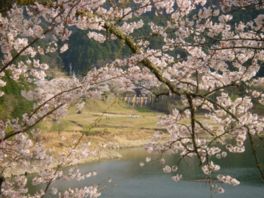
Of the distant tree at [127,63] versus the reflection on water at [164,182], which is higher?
A: the distant tree at [127,63]

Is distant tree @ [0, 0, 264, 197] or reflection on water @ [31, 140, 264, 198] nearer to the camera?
distant tree @ [0, 0, 264, 197]

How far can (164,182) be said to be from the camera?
125ft

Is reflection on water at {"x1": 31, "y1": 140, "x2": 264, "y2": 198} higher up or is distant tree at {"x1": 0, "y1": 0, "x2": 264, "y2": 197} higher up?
distant tree at {"x1": 0, "y1": 0, "x2": 264, "y2": 197}

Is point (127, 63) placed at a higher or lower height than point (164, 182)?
higher

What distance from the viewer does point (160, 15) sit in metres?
5.65

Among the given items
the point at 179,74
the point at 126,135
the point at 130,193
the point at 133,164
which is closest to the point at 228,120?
the point at 179,74

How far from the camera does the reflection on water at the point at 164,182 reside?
33.1 m

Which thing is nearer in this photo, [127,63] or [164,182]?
[127,63]

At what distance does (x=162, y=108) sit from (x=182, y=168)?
3618 inches

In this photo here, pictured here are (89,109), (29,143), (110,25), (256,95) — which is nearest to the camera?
(29,143)

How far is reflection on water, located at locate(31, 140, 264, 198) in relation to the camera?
3306cm

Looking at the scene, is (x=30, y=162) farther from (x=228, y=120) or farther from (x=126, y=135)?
(x=126, y=135)

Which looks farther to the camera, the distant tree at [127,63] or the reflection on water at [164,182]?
the reflection on water at [164,182]

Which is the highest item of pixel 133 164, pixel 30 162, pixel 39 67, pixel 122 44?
pixel 122 44
